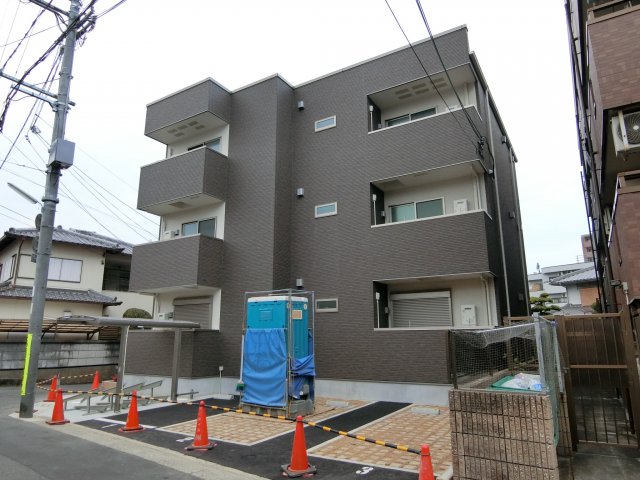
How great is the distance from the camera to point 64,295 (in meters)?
20.4

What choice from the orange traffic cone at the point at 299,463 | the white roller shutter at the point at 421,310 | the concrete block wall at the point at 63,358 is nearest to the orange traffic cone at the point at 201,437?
the orange traffic cone at the point at 299,463

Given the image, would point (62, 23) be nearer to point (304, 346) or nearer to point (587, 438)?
point (304, 346)

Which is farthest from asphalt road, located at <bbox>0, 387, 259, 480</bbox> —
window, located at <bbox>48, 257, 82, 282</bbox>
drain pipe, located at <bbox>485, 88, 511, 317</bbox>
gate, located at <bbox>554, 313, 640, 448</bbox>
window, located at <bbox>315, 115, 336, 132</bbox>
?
window, located at <bbox>48, 257, 82, 282</bbox>

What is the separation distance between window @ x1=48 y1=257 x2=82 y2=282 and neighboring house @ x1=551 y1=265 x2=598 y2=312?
29.4 m

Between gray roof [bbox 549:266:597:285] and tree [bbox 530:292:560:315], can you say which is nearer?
tree [bbox 530:292:560:315]

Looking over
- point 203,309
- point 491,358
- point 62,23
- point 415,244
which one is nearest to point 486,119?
point 415,244

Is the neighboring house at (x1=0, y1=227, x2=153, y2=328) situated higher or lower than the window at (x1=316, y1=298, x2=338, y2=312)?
higher

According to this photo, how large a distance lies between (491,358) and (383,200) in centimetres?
850

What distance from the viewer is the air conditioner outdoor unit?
23.3ft

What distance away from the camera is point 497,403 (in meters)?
4.40

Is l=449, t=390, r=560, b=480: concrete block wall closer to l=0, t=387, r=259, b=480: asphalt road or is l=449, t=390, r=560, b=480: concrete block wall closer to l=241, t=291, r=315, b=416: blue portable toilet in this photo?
l=0, t=387, r=259, b=480: asphalt road

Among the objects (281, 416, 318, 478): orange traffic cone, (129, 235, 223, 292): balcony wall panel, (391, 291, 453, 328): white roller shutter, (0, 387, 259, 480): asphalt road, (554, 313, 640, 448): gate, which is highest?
(129, 235, 223, 292): balcony wall panel

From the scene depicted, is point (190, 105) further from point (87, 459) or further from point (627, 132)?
point (627, 132)

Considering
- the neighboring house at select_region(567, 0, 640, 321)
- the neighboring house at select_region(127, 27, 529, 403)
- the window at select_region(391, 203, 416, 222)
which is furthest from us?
the window at select_region(391, 203, 416, 222)
